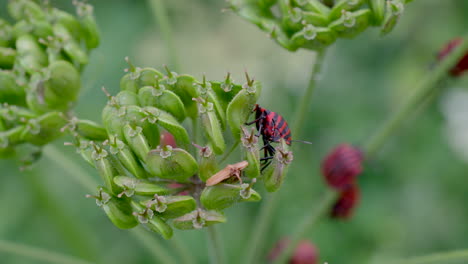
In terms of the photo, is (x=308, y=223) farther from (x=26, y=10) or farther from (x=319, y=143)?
(x=26, y=10)

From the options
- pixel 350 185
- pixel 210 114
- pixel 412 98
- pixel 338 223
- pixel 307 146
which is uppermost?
pixel 210 114

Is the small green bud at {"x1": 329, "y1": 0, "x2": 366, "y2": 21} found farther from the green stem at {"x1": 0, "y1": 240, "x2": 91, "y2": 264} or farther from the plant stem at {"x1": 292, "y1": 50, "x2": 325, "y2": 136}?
the green stem at {"x1": 0, "y1": 240, "x2": 91, "y2": 264}

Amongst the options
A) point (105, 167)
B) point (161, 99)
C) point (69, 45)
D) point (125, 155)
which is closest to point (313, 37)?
point (161, 99)

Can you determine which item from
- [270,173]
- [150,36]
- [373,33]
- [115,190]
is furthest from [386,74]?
[115,190]

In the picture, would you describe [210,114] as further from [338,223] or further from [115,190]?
[338,223]

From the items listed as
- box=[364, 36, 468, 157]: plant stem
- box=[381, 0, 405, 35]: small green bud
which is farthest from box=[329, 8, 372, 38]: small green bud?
box=[364, 36, 468, 157]: plant stem

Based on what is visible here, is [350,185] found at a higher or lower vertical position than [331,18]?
lower

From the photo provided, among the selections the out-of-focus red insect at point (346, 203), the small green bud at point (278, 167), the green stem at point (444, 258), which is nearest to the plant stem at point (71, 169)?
the small green bud at point (278, 167)
